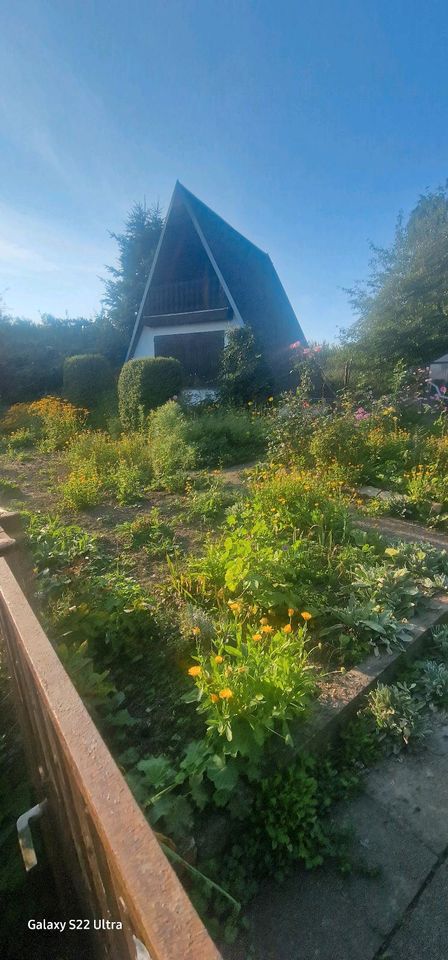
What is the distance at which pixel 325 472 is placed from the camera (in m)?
4.87

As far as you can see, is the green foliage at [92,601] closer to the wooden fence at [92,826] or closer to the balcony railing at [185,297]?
the wooden fence at [92,826]

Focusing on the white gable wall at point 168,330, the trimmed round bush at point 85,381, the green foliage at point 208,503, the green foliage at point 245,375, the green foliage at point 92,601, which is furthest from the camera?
Result: the trimmed round bush at point 85,381

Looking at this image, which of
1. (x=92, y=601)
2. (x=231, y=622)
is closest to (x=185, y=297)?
(x=92, y=601)

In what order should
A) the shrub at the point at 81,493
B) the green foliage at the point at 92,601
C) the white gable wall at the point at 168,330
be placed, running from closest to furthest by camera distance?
the green foliage at the point at 92,601 → the shrub at the point at 81,493 → the white gable wall at the point at 168,330

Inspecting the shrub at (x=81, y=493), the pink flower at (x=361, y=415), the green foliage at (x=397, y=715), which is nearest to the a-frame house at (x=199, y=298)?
the pink flower at (x=361, y=415)

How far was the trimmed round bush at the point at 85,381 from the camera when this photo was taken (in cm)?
1345

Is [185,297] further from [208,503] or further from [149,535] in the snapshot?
[149,535]

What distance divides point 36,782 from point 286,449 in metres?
4.77

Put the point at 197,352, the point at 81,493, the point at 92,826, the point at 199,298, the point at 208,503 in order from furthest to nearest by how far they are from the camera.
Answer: the point at 197,352 < the point at 199,298 < the point at 81,493 < the point at 208,503 < the point at 92,826

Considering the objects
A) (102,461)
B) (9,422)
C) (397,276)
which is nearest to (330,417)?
(102,461)

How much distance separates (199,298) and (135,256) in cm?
1114

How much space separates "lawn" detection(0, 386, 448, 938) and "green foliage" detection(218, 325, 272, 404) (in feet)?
17.7

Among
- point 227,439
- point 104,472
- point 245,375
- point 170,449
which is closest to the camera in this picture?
point 104,472

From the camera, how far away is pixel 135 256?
21.9m
